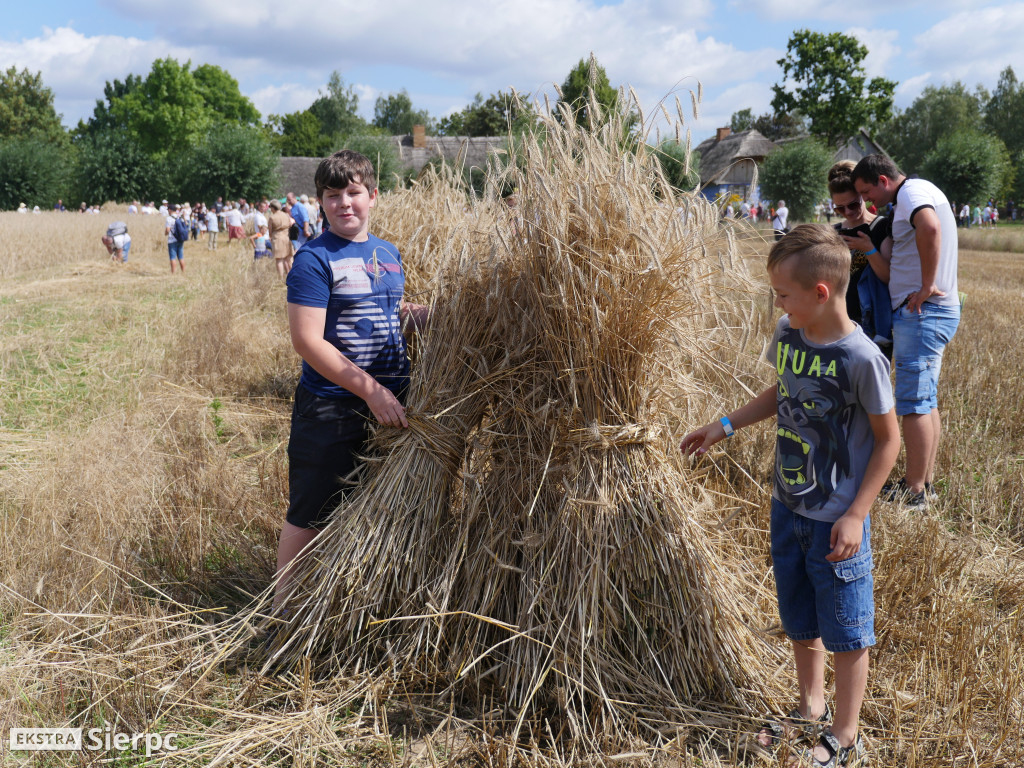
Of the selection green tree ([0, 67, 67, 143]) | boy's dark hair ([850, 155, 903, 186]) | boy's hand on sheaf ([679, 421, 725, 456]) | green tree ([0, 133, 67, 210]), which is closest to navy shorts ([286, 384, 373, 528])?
boy's hand on sheaf ([679, 421, 725, 456])

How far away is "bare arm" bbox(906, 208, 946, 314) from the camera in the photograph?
337cm

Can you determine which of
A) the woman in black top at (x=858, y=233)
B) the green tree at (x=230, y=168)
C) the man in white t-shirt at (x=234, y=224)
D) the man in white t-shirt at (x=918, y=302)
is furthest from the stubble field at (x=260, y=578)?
the green tree at (x=230, y=168)

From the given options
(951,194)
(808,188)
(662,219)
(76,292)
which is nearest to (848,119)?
(951,194)

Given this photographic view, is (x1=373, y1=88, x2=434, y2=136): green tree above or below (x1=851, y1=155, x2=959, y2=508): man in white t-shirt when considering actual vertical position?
above

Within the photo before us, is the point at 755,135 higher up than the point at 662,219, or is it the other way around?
the point at 755,135

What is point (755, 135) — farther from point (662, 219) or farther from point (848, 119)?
point (662, 219)

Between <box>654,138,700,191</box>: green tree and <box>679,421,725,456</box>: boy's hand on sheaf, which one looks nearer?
<box>679,421,725,456</box>: boy's hand on sheaf

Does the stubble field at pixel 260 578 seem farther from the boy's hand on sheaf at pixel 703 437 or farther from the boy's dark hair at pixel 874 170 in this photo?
the boy's dark hair at pixel 874 170

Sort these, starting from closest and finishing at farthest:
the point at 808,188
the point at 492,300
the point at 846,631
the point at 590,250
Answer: the point at 846,631 → the point at 590,250 → the point at 492,300 → the point at 808,188

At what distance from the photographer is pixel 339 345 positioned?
2.37m

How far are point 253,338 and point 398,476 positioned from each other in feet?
17.5

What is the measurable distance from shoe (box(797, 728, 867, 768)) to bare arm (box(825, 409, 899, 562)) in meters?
0.55

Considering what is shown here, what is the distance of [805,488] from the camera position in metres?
1.88

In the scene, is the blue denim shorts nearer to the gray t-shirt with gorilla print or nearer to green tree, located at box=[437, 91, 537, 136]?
the gray t-shirt with gorilla print
